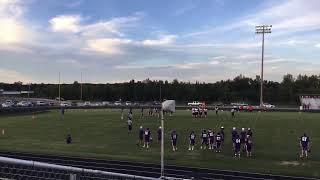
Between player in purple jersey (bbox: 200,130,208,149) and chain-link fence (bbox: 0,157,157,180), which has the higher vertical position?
chain-link fence (bbox: 0,157,157,180)

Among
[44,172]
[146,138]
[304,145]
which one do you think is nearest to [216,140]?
[146,138]

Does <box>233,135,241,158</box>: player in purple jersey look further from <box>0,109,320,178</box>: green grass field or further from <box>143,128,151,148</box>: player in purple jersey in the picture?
<box>143,128,151,148</box>: player in purple jersey

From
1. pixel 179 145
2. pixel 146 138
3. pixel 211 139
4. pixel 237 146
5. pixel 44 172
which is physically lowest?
pixel 179 145

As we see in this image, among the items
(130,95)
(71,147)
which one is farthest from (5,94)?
(71,147)

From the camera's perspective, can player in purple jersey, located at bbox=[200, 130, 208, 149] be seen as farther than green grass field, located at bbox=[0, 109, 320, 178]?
Yes

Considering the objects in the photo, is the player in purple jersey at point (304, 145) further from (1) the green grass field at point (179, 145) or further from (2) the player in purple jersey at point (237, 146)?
(2) the player in purple jersey at point (237, 146)

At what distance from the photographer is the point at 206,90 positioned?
145 m

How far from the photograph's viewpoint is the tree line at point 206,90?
140750mm

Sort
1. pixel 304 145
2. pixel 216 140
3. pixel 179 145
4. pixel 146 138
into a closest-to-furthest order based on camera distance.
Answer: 1. pixel 304 145
2. pixel 216 140
3. pixel 146 138
4. pixel 179 145

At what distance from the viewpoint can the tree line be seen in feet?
462

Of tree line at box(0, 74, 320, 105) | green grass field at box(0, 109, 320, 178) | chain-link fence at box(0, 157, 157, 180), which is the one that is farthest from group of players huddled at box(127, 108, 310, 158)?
tree line at box(0, 74, 320, 105)

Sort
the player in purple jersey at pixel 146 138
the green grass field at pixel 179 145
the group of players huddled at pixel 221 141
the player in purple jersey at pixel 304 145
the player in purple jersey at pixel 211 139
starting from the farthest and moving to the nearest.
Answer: the player in purple jersey at pixel 146 138, the player in purple jersey at pixel 211 139, the group of players huddled at pixel 221 141, the player in purple jersey at pixel 304 145, the green grass field at pixel 179 145

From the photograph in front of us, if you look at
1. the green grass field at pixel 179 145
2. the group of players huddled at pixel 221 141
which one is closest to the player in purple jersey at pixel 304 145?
the group of players huddled at pixel 221 141

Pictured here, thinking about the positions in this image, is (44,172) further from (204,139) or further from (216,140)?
(204,139)
